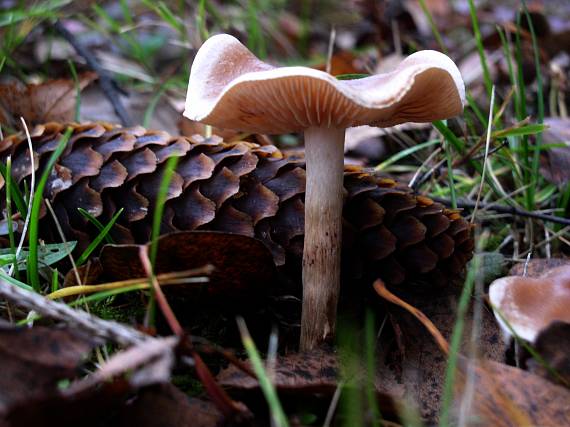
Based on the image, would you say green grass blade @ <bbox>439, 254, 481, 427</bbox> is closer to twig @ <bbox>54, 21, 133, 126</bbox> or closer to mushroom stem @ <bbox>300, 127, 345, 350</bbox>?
mushroom stem @ <bbox>300, 127, 345, 350</bbox>

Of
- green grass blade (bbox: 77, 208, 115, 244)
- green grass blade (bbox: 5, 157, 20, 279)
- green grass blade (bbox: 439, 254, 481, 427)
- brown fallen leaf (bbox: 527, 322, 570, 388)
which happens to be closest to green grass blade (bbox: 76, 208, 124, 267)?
green grass blade (bbox: 77, 208, 115, 244)

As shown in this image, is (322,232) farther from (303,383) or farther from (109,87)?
(109,87)

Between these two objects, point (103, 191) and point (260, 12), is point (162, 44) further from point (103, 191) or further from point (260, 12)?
point (103, 191)

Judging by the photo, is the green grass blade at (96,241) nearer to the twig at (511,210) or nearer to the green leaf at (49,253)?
the green leaf at (49,253)

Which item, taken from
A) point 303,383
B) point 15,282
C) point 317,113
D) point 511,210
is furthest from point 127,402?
point 511,210

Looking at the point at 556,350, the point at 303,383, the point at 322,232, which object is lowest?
the point at 303,383

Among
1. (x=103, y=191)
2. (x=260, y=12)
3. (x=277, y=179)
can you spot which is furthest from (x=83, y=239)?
(x=260, y=12)

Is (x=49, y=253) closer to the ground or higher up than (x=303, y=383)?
higher up
